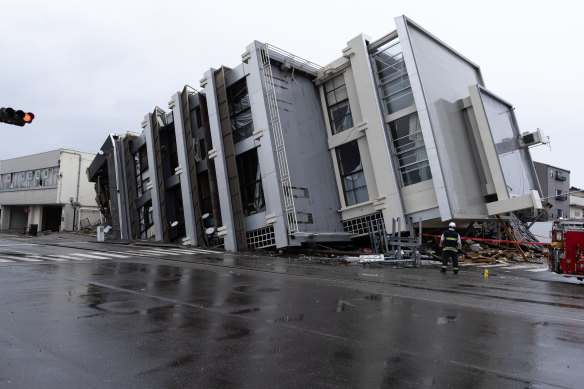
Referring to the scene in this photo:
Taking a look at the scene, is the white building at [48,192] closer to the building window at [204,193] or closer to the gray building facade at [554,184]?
the building window at [204,193]

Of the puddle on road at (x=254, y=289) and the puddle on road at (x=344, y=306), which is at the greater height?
the puddle on road at (x=254, y=289)

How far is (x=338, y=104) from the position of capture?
22844 mm

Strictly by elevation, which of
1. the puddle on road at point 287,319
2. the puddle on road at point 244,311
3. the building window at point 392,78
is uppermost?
the building window at point 392,78

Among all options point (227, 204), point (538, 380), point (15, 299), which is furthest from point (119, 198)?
point (538, 380)

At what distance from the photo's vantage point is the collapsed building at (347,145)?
1888 cm

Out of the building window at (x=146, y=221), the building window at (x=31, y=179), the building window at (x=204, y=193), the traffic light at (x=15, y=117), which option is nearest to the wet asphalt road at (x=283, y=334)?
the traffic light at (x=15, y=117)

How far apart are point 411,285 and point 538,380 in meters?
6.59

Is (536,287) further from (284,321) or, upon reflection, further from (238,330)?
(238,330)

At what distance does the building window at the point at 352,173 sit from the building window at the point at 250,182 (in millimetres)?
4659

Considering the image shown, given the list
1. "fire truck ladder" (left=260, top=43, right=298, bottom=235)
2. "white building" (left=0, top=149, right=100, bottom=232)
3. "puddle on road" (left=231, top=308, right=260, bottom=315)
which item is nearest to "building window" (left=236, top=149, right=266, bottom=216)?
"fire truck ladder" (left=260, top=43, right=298, bottom=235)

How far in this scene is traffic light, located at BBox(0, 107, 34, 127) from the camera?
498 inches

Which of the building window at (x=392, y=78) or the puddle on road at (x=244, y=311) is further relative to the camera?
the building window at (x=392, y=78)

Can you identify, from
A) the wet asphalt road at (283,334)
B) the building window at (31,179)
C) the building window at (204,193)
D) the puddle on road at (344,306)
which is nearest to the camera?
the wet asphalt road at (283,334)

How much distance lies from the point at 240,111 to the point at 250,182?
13.5 ft
